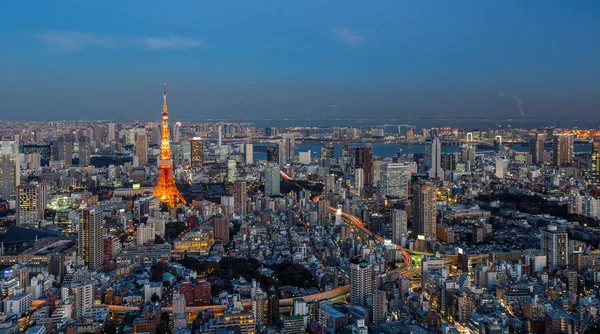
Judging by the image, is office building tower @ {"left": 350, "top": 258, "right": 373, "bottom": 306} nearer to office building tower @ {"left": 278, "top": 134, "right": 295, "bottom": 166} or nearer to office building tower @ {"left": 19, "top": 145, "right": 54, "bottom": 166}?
office building tower @ {"left": 278, "top": 134, "right": 295, "bottom": 166}

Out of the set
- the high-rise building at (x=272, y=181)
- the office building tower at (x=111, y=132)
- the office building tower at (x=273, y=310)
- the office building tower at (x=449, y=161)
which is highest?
the office building tower at (x=111, y=132)

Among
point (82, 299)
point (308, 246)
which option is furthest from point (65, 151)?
point (82, 299)

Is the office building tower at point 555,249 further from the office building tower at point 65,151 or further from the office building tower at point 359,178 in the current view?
the office building tower at point 65,151

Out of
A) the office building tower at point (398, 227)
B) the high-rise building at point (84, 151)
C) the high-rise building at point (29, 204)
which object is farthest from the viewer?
the high-rise building at point (84, 151)

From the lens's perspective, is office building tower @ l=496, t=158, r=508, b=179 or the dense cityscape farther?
office building tower @ l=496, t=158, r=508, b=179

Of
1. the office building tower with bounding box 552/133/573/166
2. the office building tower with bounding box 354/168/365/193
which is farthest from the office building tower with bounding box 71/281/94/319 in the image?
the office building tower with bounding box 552/133/573/166

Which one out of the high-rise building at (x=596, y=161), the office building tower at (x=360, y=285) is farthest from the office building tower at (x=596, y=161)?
the office building tower at (x=360, y=285)

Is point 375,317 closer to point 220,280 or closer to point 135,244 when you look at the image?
point 220,280
